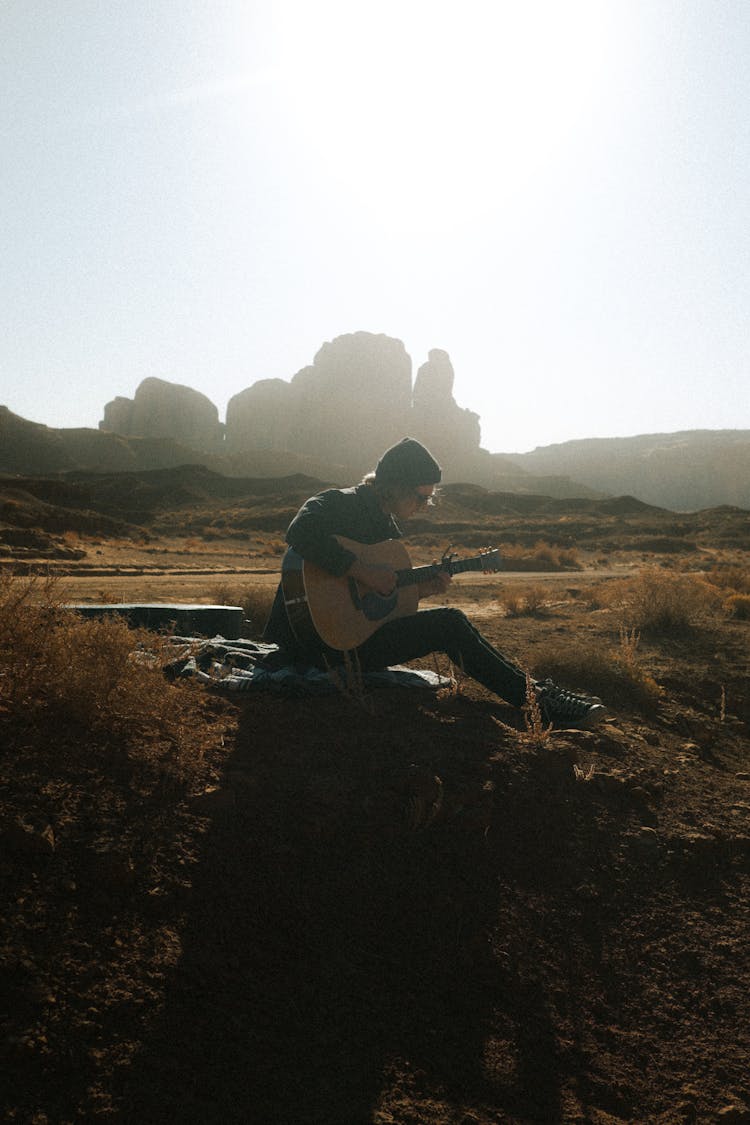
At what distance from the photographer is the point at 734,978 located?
288cm

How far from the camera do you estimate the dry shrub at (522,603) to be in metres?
12.2

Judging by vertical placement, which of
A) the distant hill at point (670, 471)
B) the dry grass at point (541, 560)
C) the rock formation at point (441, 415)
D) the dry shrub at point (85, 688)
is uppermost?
the rock formation at point (441, 415)

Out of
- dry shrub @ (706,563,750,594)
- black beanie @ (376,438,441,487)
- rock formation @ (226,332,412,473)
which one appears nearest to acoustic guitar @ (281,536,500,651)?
black beanie @ (376,438,441,487)

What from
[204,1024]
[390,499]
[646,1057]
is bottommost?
[646,1057]

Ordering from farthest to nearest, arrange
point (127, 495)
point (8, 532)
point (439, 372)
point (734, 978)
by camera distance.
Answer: point (439, 372), point (127, 495), point (8, 532), point (734, 978)

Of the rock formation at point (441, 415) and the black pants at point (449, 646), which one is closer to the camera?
the black pants at point (449, 646)

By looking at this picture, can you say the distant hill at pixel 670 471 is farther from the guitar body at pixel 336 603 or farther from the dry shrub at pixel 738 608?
the guitar body at pixel 336 603

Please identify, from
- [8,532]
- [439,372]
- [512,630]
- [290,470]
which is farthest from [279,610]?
[439,372]

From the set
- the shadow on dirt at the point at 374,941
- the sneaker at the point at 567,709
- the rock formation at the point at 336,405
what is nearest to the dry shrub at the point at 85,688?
the shadow on dirt at the point at 374,941

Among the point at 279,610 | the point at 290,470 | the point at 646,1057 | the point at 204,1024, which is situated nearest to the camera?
the point at 204,1024

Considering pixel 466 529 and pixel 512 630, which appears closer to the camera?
pixel 512 630

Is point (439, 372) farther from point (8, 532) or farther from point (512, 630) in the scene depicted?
point (512, 630)

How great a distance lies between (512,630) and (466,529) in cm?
3941

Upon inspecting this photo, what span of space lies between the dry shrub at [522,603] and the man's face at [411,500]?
7212 mm
